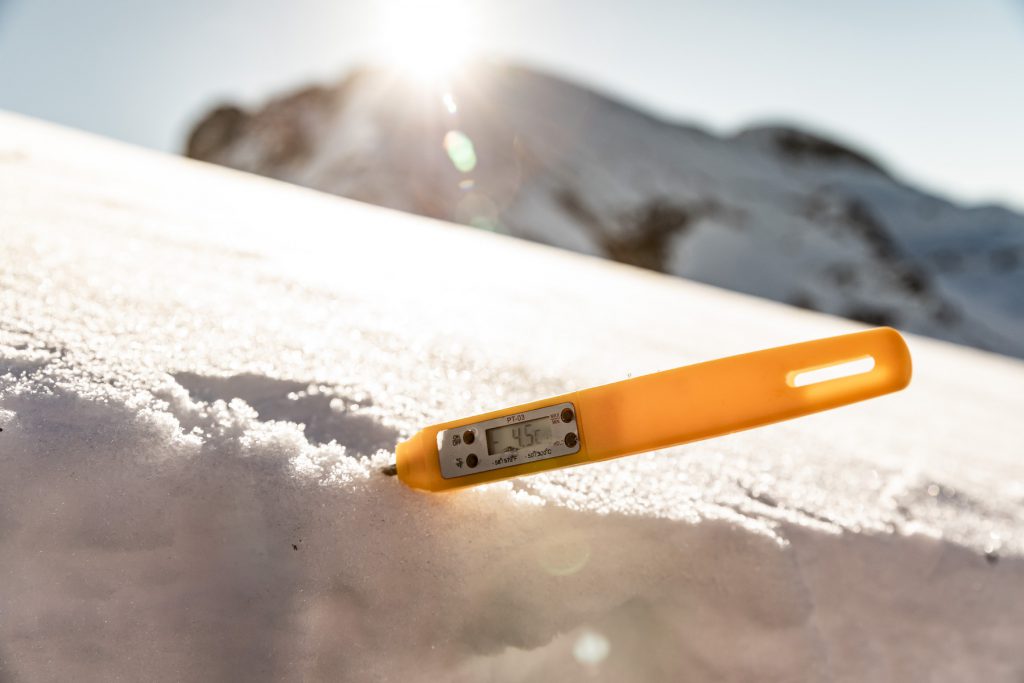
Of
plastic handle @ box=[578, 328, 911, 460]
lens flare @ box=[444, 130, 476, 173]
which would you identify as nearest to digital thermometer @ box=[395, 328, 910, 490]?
plastic handle @ box=[578, 328, 911, 460]

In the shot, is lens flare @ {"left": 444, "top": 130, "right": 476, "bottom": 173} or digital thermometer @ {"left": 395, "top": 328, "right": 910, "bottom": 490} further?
lens flare @ {"left": 444, "top": 130, "right": 476, "bottom": 173}

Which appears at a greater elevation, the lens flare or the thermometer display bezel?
the lens flare

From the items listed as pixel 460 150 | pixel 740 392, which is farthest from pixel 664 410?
pixel 460 150

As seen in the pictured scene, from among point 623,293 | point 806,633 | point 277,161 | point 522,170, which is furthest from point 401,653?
point 277,161

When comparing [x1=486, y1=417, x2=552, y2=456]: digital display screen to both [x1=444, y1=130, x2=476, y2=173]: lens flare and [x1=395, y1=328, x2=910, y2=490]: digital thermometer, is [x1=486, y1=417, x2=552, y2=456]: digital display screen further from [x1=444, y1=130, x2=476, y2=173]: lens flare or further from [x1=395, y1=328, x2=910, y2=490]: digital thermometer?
[x1=444, y1=130, x2=476, y2=173]: lens flare

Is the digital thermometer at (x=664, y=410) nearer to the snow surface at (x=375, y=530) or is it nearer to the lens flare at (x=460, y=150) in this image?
the snow surface at (x=375, y=530)

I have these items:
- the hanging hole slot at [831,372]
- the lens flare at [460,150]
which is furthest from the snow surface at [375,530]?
the lens flare at [460,150]

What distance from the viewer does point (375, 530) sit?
51 centimetres

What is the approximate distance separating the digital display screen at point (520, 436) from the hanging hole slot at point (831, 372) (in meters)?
0.20

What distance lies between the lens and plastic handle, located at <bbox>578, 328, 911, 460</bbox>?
0.50 m

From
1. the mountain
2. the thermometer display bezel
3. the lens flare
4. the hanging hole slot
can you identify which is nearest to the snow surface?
the thermometer display bezel

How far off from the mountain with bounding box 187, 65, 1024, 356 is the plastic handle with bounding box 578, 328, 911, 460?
6509 mm

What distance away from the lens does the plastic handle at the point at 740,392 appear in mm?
503

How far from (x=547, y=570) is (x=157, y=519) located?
12.1 inches
